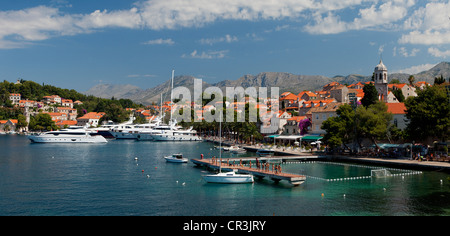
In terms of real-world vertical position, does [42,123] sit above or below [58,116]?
below

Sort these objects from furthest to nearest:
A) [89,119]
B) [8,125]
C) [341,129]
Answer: [89,119], [8,125], [341,129]

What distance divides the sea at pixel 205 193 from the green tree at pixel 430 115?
25.1 ft

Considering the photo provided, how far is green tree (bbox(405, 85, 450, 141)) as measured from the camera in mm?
47656

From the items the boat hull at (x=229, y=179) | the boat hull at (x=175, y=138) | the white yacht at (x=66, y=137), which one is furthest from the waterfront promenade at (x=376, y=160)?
the white yacht at (x=66, y=137)

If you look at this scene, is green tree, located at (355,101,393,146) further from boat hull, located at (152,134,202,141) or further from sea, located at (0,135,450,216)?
boat hull, located at (152,134,202,141)

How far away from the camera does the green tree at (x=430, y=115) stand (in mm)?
47656

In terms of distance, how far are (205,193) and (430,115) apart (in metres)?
33.0

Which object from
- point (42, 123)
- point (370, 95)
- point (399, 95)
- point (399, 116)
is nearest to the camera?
point (399, 116)

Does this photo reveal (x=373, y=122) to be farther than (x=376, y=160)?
Yes

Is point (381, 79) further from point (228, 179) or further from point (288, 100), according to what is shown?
point (228, 179)

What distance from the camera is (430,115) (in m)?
47.8

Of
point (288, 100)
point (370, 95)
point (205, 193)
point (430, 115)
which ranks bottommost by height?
point (205, 193)

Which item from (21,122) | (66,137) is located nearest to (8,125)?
(21,122)
